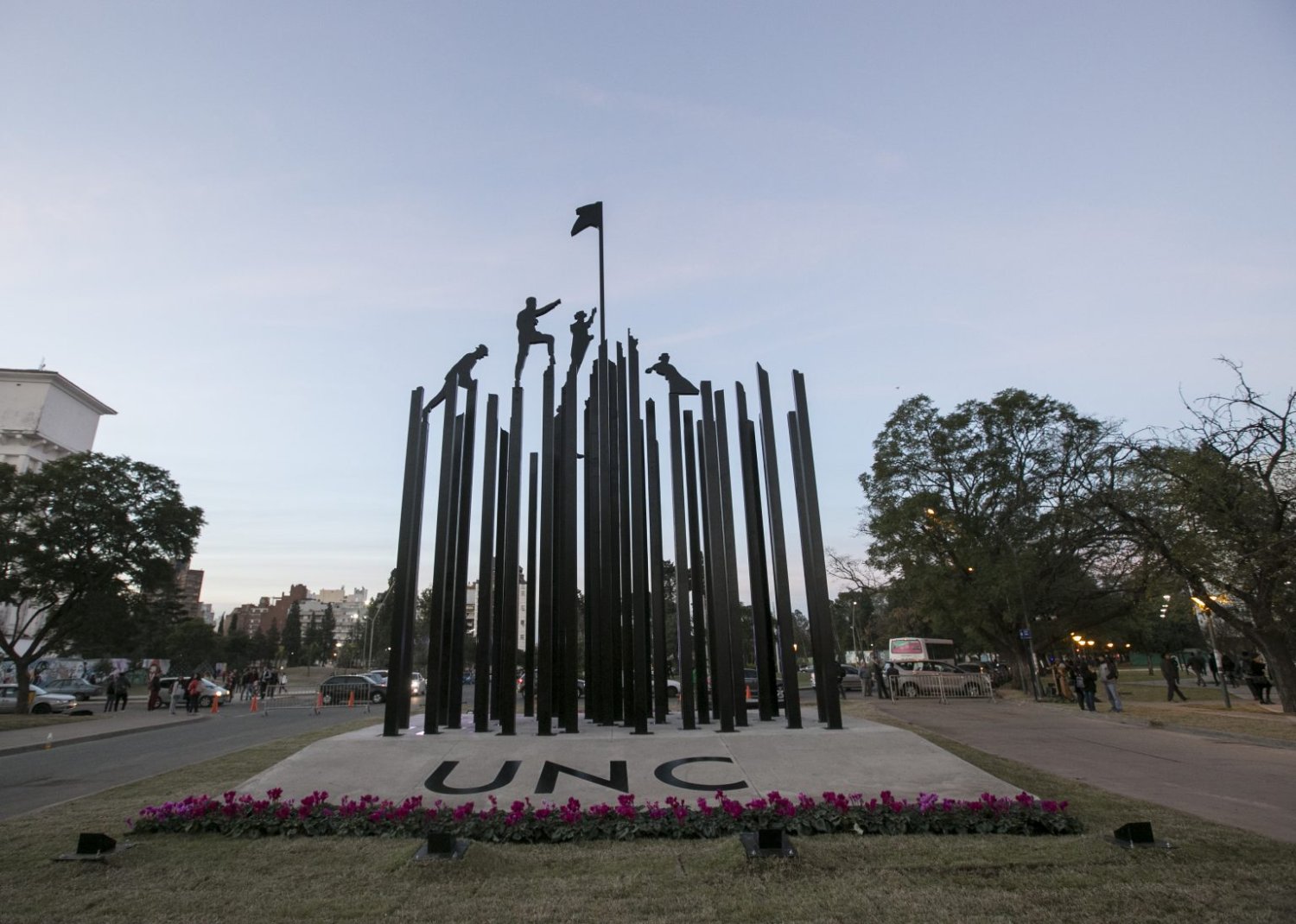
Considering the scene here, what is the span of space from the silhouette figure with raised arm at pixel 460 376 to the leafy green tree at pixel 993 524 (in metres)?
25.7

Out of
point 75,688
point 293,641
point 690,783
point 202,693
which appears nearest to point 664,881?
point 690,783

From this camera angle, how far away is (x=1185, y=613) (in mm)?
22703

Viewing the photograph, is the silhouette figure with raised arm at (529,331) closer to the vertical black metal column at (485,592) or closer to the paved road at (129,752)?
the vertical black metal column at (485,592)

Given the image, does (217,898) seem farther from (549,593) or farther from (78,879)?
(549,593)

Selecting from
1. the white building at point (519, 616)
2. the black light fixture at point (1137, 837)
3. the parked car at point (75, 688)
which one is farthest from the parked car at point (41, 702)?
the black light fixture at point (1137, 837)

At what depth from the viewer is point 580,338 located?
13281mm

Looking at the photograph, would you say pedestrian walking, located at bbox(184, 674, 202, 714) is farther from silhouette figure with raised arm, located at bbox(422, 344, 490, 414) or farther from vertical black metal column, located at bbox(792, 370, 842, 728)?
vertical black metal column, located at bbox(792, 370, 842, 728)

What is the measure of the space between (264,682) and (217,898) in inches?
1573

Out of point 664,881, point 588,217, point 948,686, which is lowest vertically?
point 664,881

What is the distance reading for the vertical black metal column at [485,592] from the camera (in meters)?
11.0

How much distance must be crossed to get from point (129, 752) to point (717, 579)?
14.5 m

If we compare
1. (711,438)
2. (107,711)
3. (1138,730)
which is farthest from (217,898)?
(107,711)

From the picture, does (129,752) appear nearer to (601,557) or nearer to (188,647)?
(601,557)

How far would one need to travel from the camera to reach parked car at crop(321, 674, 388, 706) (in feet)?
111
